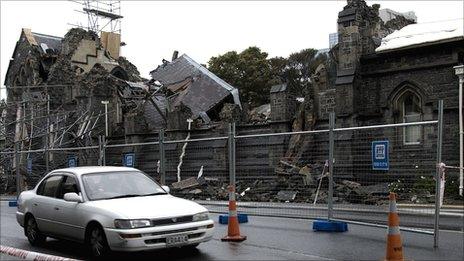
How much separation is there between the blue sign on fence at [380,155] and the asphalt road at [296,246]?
1324mm

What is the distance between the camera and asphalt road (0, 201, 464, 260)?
28.1 feet

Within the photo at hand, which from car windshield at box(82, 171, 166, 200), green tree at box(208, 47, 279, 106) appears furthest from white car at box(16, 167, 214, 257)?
green tree at box(208, 47, 279, 106)

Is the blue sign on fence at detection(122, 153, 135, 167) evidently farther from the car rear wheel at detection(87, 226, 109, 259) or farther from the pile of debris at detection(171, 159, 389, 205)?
the car rear wheel at detection(87, 226, 109, 259)

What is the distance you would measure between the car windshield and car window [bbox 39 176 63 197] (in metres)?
0.81

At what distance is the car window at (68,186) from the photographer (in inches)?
375

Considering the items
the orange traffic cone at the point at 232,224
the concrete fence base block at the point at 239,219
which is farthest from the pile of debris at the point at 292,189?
the orange traffic cone at the point at 232,224

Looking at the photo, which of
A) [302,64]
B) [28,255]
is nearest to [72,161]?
[28,255]

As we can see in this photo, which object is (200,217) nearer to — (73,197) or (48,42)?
(73,197)

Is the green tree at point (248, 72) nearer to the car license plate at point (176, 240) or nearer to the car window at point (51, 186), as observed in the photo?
the car window at point (51, 186)

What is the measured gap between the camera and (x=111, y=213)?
8.23 m

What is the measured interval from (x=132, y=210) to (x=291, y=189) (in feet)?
19.4

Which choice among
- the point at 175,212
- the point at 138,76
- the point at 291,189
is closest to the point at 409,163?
the point at 291,189

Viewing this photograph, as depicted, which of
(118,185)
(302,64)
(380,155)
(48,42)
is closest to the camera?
(118,185)

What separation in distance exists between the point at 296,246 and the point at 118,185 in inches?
127
